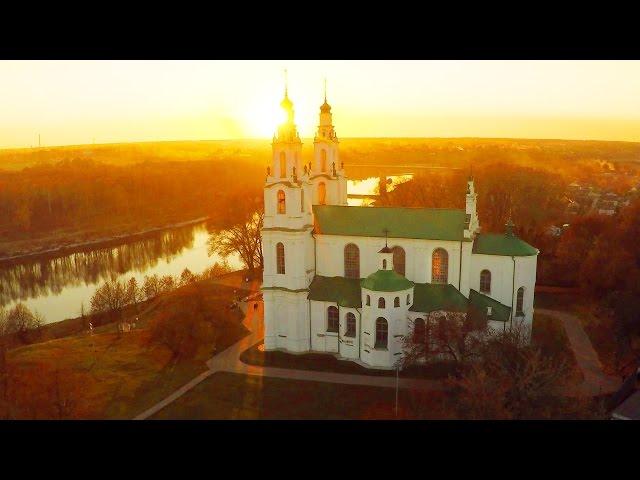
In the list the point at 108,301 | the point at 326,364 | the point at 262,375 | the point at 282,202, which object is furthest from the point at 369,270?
the point at 108,301

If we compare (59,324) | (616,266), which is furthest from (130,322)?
(616,266)

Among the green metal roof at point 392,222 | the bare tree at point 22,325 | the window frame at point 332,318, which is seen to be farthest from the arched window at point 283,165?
the bare tree at point 22,325

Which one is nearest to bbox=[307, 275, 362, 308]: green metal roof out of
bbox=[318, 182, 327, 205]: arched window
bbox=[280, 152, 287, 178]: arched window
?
bbox=[318, 182, 327, 205]: arched window

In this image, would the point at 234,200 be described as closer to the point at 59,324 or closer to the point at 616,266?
the point at 59,324

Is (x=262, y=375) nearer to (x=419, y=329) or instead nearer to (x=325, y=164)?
(x=419, y=329)

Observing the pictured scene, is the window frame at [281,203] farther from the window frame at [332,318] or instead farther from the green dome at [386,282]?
the green dome at [386,282]

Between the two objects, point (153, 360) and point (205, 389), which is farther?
point (153, 360)

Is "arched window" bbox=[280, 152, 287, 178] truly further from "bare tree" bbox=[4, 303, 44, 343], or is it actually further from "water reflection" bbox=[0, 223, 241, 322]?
"water reflection" bbox=[0, 223, 241, 322]
